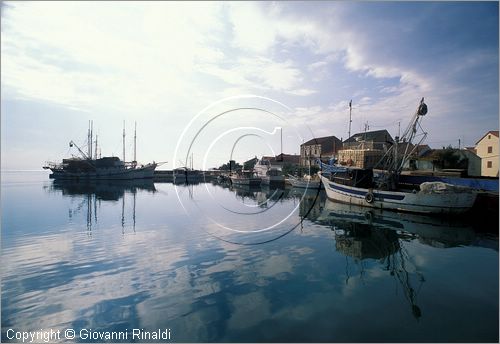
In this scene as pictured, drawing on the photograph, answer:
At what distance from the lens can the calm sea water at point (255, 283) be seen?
904 cm

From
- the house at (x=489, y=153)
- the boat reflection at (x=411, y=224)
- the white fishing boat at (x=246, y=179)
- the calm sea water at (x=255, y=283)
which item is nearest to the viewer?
A: the calm sea water at (x=255, y=283)

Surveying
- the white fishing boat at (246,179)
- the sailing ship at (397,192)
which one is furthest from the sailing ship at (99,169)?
the sailing ship at (397,192)

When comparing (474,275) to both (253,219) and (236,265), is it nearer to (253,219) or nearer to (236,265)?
(236,265)

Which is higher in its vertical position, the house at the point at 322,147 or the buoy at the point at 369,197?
the house at the point at 322,147

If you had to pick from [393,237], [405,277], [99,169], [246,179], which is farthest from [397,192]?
[99,169]

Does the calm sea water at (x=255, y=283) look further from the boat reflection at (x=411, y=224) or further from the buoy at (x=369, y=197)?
the buoy at (x=369, y=197)

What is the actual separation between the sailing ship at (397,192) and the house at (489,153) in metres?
25.4

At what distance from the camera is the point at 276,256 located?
16547mm

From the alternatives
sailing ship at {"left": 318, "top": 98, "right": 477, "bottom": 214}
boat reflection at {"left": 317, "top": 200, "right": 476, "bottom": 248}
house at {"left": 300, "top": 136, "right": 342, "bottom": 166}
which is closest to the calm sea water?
boat reflection at {"left": 317, "top": 200, "right": 476, "bottom": 248}

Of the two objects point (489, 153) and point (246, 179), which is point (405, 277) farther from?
point (246, 179)

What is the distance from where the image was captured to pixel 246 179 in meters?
82.7

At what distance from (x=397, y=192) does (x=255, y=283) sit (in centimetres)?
2818

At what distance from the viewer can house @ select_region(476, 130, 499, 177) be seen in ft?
168

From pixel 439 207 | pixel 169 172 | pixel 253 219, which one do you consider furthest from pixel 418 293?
pixel 169 172
